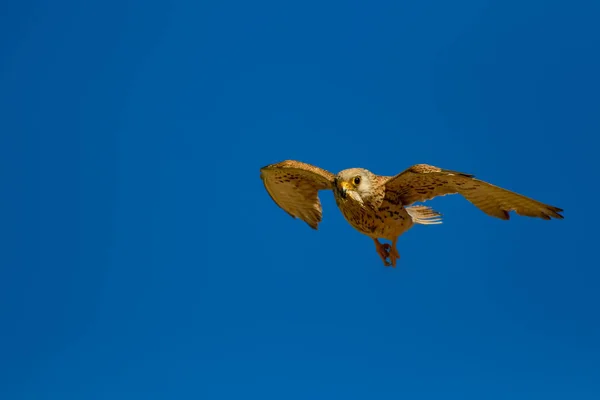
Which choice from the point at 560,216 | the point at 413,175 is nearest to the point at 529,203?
the point at 560,216

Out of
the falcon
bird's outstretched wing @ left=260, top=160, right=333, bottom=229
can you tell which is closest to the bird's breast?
the falcon

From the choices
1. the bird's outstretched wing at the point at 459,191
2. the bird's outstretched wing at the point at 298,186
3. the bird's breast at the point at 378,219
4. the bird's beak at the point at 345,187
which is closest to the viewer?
the bird's outstretched wing at the point at 459,191

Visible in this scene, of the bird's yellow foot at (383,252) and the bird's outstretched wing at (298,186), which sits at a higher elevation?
the bird's outstretched wing at (298,186)

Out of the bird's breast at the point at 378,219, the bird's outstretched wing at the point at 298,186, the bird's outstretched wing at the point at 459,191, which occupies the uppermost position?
the bird's outstretched wing at the point at 298,186

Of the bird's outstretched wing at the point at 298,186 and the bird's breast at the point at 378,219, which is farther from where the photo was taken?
the bird's outstretched wing at the point at 298,186

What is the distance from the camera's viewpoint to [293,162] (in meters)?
10.8

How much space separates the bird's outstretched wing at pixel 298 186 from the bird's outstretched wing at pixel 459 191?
0.90m

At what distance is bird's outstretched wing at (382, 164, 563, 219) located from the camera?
31.5 feet

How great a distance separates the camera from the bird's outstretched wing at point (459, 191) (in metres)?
9.60

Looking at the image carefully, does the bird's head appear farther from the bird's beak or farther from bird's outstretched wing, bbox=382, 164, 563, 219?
bird's outstretched wing, bbox=382, 164, 563, 219

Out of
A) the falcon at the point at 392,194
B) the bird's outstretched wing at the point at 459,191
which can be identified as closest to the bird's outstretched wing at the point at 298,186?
the falcon at the point at 392,194

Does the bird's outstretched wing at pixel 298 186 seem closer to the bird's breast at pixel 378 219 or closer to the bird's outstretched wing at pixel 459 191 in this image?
the bird's breast at pixel 378 219

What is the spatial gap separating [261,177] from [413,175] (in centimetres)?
233

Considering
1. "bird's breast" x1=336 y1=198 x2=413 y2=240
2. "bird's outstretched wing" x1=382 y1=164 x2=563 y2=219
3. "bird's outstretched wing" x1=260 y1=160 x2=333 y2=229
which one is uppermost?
"bird's outstretched wing" x1=260 y1=160 x2=333 y2=229
